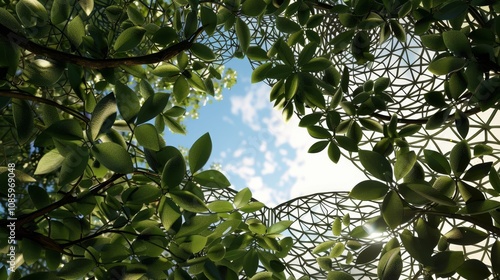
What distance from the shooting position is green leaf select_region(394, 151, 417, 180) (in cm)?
92

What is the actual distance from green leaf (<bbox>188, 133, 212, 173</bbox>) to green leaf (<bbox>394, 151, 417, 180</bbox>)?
404 mm

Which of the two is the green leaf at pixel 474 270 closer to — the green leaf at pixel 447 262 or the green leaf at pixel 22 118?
the green leaf at pixel 447 262

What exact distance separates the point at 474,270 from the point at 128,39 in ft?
3.33

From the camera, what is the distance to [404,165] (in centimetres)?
93

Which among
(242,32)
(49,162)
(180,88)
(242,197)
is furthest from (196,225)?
(242,32)

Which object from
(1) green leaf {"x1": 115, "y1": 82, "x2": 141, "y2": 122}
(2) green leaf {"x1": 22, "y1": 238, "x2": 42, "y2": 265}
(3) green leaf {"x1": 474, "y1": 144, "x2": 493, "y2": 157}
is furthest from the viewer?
(3) green leaf {"x1": 474, "y1": 144, "x2": 493, "y2": 157}

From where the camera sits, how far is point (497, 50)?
1.18 metres

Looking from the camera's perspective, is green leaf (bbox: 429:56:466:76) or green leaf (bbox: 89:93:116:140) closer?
green leaf (bbox: 89:93:116:140)

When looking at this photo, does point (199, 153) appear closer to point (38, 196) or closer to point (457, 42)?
point (38, 196)

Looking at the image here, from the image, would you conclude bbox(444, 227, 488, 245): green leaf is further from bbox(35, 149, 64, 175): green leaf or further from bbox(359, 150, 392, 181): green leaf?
bbox(35, 149, 64, 175): green leaf

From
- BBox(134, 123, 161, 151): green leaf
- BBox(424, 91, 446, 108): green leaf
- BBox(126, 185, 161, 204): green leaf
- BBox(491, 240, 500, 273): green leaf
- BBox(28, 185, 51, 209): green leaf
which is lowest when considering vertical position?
BBox(491, 240, 500, 273): green leaf

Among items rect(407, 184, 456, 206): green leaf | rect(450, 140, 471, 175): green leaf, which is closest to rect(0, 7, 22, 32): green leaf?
rect(407, 184, 456, 206): green leaf

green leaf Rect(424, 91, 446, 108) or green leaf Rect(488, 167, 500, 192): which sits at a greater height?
green leaf Rect(424, 91, 446, 108)

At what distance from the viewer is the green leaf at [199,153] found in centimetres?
96
